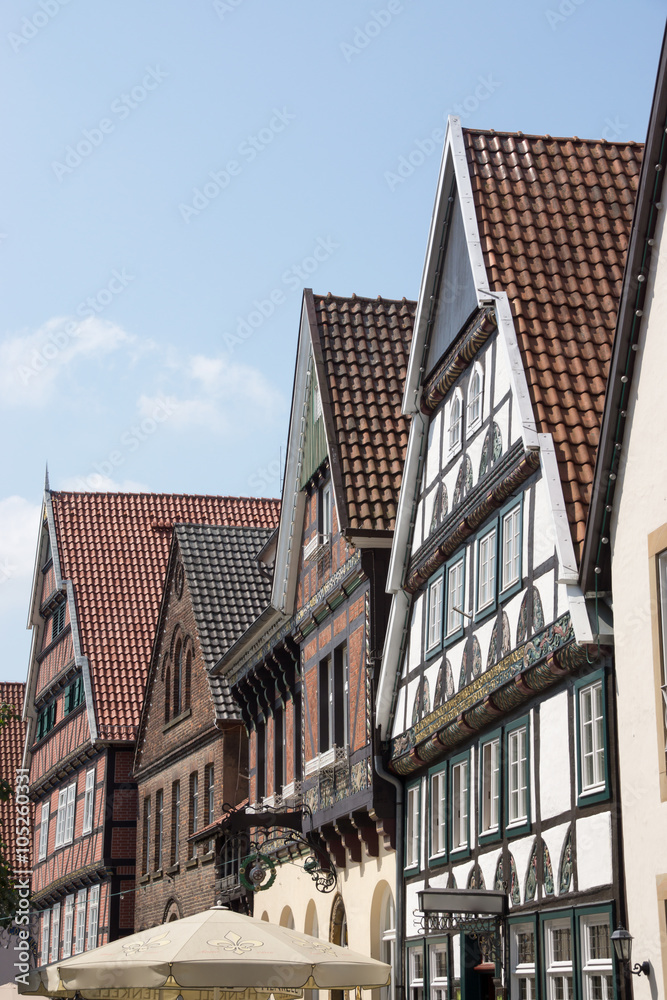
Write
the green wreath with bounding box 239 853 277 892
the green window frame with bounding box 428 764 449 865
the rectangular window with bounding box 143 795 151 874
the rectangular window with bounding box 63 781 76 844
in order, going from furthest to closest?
the rectangular window with bounding box 63 781 76 844
the rectangular window with bounding box 143 795 151 874
the green wreath with bounding box 239 853 277 892
the green window frame with bounding box 428 764 449 865

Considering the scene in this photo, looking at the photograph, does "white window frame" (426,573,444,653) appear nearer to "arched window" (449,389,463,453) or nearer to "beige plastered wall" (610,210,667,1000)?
"arched window" (449,389,463,453)

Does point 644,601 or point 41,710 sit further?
point 41,710

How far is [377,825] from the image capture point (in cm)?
1922

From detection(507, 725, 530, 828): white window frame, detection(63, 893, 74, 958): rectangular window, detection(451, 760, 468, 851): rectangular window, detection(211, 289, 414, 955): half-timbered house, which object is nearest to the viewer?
detection(507, 725, 530, 828): white window frame

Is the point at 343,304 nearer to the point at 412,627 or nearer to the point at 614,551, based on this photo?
the point at 412,627

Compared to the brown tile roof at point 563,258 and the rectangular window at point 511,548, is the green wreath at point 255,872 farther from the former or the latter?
the brown tile roof at point 563,258

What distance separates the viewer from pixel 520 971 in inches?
558

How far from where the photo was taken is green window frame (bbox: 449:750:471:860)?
53.1 ft

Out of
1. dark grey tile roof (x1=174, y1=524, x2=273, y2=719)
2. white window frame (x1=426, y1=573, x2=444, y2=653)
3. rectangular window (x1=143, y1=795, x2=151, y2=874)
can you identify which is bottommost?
rectangular window (x1=143, y1=795, x2=151, y2=874)

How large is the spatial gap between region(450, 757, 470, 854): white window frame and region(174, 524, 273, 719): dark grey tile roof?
11920mm

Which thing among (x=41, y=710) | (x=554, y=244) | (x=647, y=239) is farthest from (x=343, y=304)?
(x=41, y=710)

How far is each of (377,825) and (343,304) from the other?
8.32 m

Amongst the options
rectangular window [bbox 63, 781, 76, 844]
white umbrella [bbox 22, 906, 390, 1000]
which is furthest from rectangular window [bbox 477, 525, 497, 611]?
rectangular window [bbox 63, 781, 76, 844]

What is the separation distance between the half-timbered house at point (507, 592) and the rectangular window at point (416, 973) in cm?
4
